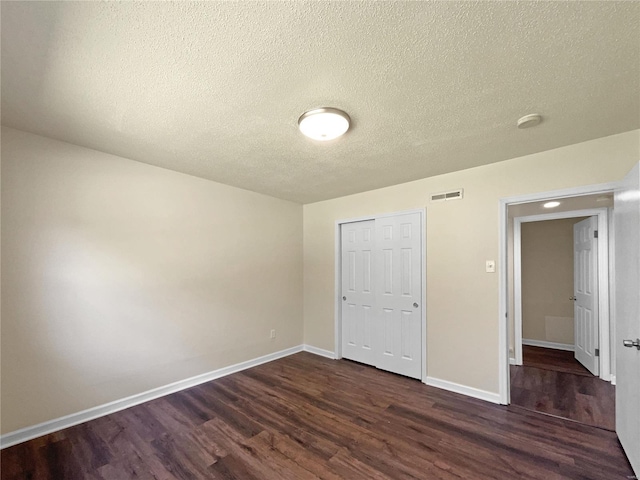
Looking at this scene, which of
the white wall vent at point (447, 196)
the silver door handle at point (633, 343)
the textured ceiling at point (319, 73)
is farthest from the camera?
the white wall vent at point (447, 196)

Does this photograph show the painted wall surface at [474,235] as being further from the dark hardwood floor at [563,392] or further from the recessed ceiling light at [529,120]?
the recessed ceiling light at [529,120]

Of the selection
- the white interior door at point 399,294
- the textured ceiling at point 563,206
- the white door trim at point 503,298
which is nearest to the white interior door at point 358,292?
the white interior door at point 399,294

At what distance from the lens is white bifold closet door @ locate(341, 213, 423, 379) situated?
3.49m

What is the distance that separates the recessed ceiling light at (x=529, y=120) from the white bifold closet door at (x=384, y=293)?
1528 millimetres

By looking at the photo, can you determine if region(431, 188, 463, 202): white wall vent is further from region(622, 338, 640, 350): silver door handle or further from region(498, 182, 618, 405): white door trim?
region(622, 338, 640, 350): silver door handle

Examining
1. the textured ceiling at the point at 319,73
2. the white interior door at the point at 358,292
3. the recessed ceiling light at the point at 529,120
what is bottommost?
the white interior door at the point at 358,292

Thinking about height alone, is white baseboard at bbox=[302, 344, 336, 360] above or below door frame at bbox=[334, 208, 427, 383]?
below

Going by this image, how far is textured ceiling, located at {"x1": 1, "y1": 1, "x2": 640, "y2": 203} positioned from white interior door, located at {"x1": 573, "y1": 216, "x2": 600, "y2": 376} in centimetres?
217

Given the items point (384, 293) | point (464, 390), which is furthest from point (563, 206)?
point (464, 390)

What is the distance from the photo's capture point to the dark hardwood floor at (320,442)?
1915 mm

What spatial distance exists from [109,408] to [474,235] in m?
4.03

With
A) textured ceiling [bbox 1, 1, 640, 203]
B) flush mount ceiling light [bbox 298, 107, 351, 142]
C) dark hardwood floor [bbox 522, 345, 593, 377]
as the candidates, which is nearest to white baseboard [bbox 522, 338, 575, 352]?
dark hardwood floor [bbox 522, 345, 593, 377]

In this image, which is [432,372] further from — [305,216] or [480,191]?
[305,216]

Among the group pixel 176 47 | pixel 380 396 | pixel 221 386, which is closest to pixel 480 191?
pixel 380 396
